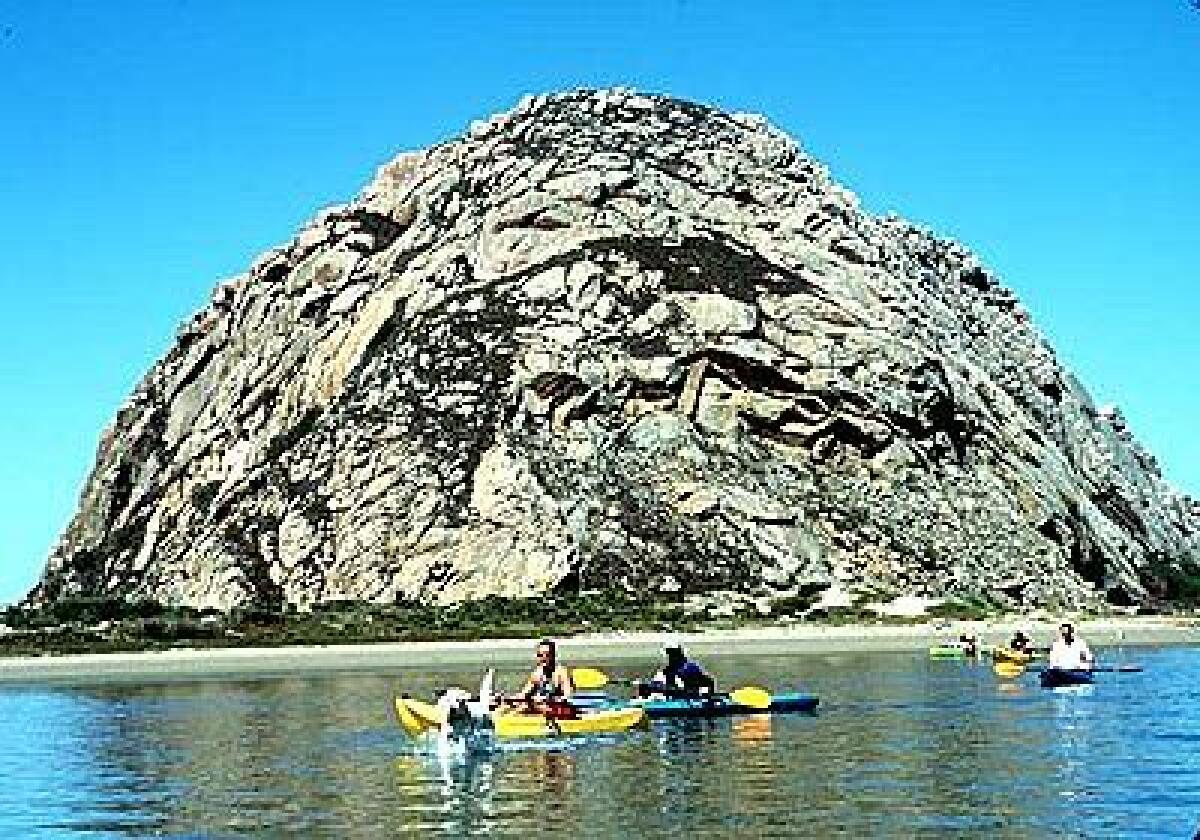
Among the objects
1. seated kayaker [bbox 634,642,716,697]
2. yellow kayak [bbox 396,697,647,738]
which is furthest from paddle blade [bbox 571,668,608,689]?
yellow kayak [bbox 396,697,647,738]

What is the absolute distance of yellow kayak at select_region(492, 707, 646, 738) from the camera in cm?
4906

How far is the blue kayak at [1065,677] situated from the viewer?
63156mm

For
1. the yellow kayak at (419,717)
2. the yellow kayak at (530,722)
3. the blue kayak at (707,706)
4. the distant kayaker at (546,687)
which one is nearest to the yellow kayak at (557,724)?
the yellow kayak at (530,722)

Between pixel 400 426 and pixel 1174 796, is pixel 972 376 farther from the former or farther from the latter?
pixel 1174 796

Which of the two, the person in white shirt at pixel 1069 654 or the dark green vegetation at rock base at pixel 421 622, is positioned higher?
the dark green vegetation at rock base at pixel 421 622

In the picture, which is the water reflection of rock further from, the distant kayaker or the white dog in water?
the distant kayaker

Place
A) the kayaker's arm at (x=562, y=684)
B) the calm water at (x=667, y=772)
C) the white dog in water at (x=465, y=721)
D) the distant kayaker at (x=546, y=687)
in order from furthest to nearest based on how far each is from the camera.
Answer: the kayaker's arm at (x=562, y=684) < the distant kayaker at (x=546, y=687) < the white dog in water at (x=465, y=721) < the calm water at (x=667, y=772)

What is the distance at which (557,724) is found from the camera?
4944cm

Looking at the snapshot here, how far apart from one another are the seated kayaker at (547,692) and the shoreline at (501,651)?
31694mm

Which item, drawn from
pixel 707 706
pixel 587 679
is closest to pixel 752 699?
pixel 707 706

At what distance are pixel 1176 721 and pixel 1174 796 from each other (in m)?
15.8

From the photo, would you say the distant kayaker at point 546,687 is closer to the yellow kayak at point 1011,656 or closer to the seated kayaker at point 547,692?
the seated kayaker at point 547,692

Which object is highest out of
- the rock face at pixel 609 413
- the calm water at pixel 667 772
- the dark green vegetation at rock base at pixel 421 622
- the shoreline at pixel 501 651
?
the rock face at pixel 609 413

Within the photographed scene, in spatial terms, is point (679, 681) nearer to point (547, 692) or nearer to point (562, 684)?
point (562, 684)
